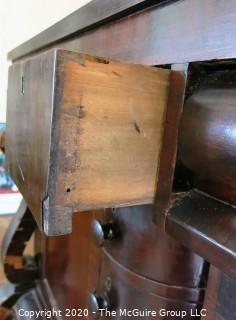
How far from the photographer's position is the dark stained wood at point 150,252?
411 mm

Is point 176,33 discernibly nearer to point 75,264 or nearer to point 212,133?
point 212,133

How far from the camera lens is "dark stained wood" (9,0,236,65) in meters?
0.29

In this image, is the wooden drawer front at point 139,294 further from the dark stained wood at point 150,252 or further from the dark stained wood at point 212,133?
the dark stained wood at point 212,133

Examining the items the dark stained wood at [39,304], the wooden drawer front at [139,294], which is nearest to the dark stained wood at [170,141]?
the wooden drawer front at [139,294]

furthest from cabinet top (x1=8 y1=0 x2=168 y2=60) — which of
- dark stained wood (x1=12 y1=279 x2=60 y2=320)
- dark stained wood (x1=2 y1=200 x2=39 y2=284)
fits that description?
dark stained wood (x1=12 y1=279 x2=60 y2=320)

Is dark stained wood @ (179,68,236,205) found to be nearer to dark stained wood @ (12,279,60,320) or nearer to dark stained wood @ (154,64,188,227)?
dark stained wood @ (154,64,188,227)

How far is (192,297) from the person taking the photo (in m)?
0.41

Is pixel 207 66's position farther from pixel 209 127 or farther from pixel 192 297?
pixel 192 297

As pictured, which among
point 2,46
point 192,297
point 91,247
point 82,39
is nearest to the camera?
point 192,297

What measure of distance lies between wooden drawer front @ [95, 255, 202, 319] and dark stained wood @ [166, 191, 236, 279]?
0.12 meters

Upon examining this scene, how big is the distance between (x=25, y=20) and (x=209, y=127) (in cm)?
137

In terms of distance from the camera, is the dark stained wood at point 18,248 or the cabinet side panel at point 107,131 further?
the dark stained wood at point 18,248

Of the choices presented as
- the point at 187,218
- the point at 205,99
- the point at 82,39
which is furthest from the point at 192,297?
the point at 82,39

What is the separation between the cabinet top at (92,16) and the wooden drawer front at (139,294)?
0.35 m
